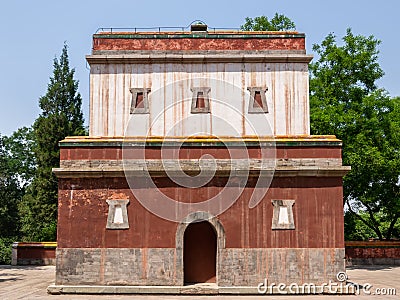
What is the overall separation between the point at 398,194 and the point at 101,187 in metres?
17.6

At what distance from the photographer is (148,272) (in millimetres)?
15516

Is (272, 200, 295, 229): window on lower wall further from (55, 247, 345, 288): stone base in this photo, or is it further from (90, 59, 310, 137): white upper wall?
(90, 59, 310, 137): white upper wall

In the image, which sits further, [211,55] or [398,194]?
[398,194]

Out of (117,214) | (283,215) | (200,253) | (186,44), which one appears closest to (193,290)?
(200,253)

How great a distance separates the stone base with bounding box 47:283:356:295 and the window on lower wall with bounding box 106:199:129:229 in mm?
1755

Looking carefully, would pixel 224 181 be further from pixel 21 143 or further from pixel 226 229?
pixel 21 143

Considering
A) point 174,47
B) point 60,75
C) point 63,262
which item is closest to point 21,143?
point 60,75

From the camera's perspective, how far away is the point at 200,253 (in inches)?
664

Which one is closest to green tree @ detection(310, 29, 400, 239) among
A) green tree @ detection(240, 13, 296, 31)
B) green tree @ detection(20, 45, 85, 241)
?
green tree @ detection(240, 13, 296, 31)

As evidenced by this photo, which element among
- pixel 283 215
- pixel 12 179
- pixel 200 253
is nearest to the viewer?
pixel 283 215

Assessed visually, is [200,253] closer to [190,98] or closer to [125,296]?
[125,296]

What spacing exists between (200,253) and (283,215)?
2.98 meters

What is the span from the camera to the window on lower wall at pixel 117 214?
622 inches

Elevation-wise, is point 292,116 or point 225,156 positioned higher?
point 292,116
